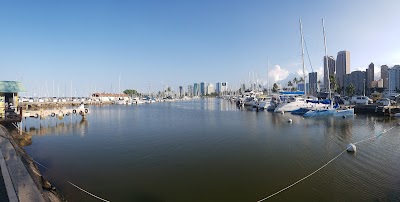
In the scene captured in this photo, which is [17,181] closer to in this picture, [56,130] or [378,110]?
[56,130]

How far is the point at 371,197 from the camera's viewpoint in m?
10.3

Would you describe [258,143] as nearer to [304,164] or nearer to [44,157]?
[304,164]

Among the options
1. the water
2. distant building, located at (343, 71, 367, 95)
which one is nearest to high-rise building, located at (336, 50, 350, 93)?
distant building, located at (343, 71, 367, 95)

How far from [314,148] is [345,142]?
467cm

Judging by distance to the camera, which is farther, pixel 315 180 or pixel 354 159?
pixel 354 159

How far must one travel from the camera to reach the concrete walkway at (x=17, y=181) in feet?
24.3

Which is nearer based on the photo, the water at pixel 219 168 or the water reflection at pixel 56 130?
the water at pixel 219 168

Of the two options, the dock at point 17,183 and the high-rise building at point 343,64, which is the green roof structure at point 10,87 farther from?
the high-rise building at point 343,64

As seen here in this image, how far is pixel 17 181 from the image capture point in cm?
851

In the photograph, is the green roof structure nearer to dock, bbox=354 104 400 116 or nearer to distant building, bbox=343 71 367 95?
dock, bbox=354 104 400 116

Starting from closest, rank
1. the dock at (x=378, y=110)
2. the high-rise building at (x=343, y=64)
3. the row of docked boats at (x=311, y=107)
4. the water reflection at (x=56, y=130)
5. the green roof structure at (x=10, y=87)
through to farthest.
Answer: the water reflection at (x=56, y=130) < the green roof structure at (x=10, y=87) < the row of docked boats at (x=311, y=107) < the dock at (x=378, y=110) < the high-rise building at (x=343, y=64)

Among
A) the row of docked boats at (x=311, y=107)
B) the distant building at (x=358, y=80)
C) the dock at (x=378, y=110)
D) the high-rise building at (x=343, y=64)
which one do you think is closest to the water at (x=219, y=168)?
the row of docked boats at (x=311, y=107)

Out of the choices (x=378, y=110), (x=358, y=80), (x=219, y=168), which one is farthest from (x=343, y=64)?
(x=219, y=168)

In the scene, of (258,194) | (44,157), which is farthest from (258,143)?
(44,157)
